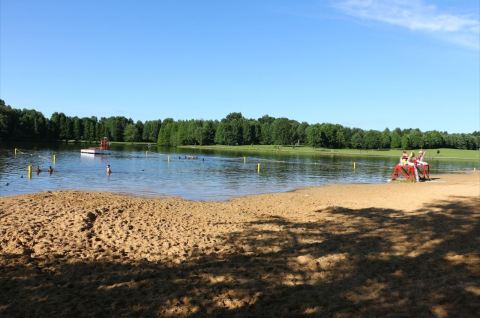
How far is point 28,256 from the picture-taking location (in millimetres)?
10125

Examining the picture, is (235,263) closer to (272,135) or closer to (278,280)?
(278,280)

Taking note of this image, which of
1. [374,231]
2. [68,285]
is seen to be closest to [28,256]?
[68,285]

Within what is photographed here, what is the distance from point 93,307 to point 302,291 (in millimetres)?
3668

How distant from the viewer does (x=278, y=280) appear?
331 inches

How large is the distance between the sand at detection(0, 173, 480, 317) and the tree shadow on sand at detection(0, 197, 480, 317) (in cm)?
2

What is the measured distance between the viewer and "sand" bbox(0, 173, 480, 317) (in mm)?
7059

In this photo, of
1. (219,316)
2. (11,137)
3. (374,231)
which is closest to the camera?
(219,316)

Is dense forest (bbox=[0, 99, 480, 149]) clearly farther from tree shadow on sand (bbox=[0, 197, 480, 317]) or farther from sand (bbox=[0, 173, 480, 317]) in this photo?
tree shadow on sand (bbox=[0, 197, 480, 317])

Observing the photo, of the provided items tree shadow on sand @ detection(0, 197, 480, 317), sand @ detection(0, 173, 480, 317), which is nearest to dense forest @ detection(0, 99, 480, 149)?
sand @ detection(0, 173, 480, 317)

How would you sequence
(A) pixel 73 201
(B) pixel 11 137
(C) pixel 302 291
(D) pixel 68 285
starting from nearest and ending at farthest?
(C) pixel 302 291 < (D) pixel 68 285 < (A) pixel 73 201 < (B) pixel 11 137

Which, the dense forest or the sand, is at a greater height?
the dense forest

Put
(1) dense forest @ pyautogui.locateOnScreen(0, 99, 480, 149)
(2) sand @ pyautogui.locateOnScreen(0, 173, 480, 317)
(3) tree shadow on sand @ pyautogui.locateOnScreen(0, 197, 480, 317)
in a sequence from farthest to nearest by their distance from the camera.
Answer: (1) dense forest @ pyautogui.locateOnScreen(0, 99, 480, 149) → (2) sand @ pyautogui.locateOnScreen(0, 173, 480, 317) → (3) tree shadow on sand @ pyautogui.locateOnScreen(0, 197, 480, 317)

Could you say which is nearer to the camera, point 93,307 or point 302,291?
point 93,307

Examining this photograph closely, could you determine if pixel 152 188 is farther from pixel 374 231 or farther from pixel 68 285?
pixel 68 285
